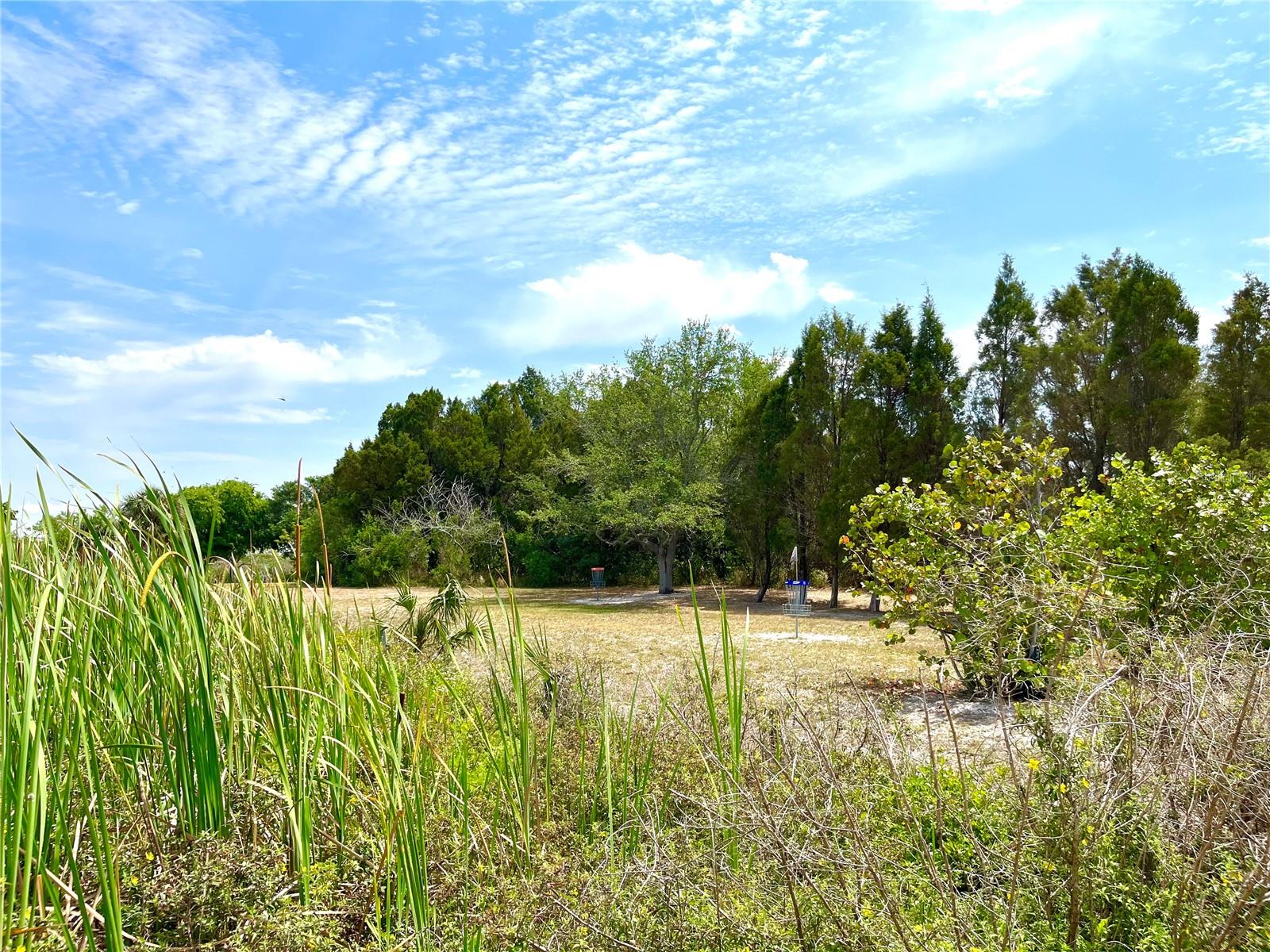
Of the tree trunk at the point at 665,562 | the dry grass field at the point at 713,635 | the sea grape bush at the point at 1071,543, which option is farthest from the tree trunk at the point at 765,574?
the sea grape bush at the point at 1071,543

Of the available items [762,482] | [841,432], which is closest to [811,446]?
[841,432]

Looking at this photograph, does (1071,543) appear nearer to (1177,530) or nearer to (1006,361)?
(1177,530)

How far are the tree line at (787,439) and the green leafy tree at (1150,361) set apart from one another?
0.10 feet

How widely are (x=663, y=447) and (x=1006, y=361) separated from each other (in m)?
7.48

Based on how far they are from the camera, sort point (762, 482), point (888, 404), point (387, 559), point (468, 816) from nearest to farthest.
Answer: point (468, 816)
point (888, 404)
point (762, 482)
point (387, 559)

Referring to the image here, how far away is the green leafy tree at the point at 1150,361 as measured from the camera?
14.1 m

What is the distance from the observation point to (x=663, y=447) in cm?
1889

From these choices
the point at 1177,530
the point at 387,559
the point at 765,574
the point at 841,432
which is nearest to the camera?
the point at 1177,530

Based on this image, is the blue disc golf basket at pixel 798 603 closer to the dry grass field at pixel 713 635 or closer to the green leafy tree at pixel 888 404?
the dry grass field at pixel 713 635

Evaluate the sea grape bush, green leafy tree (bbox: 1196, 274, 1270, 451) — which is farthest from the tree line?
the sea grape bush

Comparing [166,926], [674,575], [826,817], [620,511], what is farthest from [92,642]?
[674,575]

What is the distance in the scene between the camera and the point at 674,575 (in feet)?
73.4

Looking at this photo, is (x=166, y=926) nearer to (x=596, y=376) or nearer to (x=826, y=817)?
(x=826, y=817)

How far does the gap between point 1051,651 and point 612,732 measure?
10.8 ft
